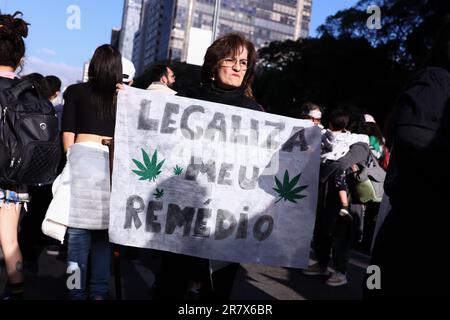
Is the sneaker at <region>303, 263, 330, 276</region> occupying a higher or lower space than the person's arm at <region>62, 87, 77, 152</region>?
lower

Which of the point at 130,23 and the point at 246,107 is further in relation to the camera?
the point at 130,23

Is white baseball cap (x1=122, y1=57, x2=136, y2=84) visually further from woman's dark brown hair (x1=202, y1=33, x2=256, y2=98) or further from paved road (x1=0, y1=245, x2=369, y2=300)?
paved road (x1=0, y1=245, x2=369, y2=300)

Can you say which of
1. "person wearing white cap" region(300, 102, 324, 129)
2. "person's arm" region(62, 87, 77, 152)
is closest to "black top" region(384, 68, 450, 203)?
"person's arm" region(62, 87, 77, 152)

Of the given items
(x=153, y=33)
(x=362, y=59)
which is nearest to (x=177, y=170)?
(x=362, y=59)

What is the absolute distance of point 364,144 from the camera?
515cm

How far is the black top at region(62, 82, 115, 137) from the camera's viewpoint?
11.2 feet

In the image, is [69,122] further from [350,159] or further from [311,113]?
[311,113]

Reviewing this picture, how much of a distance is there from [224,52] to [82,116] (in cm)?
107

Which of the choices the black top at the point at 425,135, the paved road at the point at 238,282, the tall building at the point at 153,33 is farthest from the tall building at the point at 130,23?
the black top at the point at 425,135

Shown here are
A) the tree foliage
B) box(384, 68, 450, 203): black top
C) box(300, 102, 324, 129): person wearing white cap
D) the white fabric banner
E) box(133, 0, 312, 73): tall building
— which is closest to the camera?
box(384, 68, 450, 203): black top

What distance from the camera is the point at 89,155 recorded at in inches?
133
